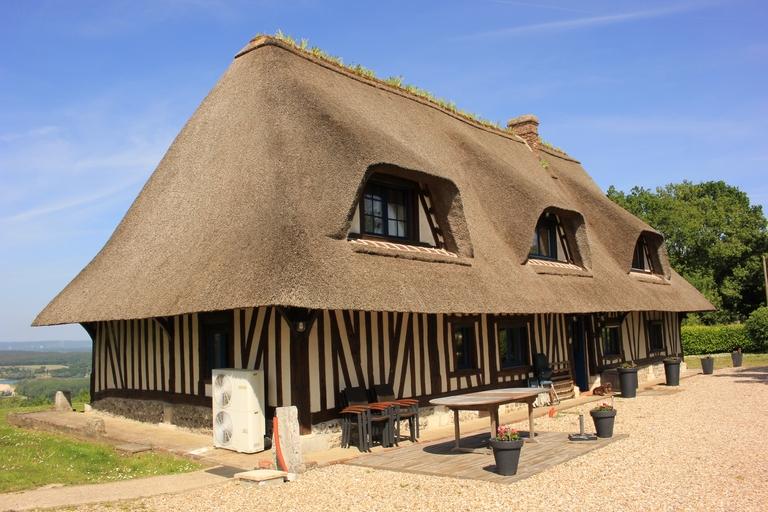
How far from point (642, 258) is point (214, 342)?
591 inches

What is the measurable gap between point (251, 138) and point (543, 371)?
8210mm

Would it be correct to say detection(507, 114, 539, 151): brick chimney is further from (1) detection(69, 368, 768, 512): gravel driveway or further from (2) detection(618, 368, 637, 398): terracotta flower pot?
(1) detection(69, 368, 768, 512): gravel driveway

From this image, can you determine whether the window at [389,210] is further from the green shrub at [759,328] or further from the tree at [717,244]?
the tree at [717,244]

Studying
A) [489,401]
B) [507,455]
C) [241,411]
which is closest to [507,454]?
[507,455]

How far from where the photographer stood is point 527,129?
21.8 m

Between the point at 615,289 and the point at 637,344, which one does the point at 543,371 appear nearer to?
the point at 615,289

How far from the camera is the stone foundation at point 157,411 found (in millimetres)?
11438

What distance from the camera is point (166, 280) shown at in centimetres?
1053

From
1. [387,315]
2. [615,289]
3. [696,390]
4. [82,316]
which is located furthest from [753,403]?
[82,316]

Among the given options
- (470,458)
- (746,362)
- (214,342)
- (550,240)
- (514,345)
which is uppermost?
(550,240)

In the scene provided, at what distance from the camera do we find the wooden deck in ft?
26.4

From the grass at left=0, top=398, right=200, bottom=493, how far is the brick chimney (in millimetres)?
15760

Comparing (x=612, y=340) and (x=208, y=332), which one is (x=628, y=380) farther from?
(x=208, y=332)

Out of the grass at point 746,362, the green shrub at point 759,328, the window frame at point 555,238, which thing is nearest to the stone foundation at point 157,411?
the window frame at point 555,238
